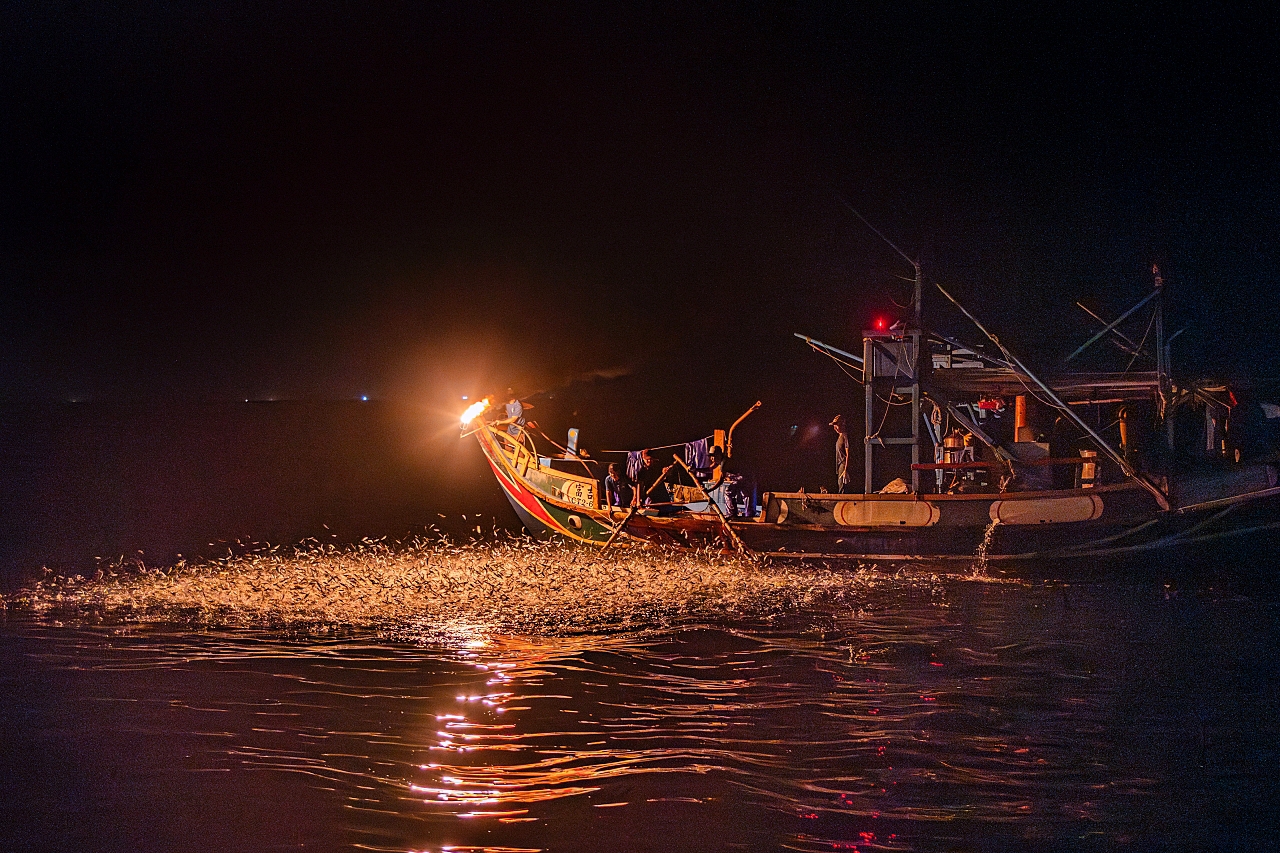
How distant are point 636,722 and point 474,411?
16.6 meters

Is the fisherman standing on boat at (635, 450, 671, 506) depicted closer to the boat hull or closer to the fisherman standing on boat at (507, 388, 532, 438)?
the boat hull

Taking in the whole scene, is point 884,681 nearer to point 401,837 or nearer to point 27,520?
point 401,837

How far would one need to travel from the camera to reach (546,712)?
8961mm

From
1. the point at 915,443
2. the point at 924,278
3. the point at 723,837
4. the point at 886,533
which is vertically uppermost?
the point at 924,278

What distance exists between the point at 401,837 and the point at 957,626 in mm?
8373

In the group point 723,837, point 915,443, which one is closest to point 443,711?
point 723,837

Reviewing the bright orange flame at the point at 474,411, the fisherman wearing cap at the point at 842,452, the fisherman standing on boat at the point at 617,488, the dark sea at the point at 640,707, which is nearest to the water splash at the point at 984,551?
the dark sea at the point at 640,707

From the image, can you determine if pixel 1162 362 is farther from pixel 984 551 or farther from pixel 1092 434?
pixel 984 551

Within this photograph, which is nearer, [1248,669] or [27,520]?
[1248,669]

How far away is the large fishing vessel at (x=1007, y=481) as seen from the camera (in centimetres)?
1716

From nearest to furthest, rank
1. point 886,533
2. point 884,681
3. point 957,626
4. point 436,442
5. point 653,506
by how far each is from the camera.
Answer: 1. point 884,681
2. point 957,626
3. point 886,533
4. point 653,506
5. point 436,442

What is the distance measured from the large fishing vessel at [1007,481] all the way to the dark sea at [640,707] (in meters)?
0.54

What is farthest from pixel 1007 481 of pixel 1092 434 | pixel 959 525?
pixel 1092 434

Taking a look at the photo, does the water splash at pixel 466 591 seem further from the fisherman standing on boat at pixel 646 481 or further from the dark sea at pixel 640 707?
the fisherman standing on boat at pixel 646 481
